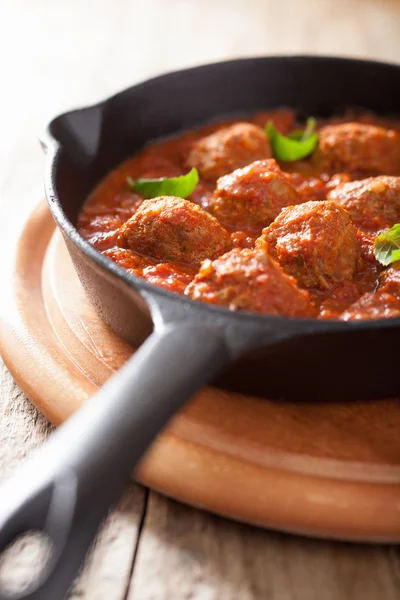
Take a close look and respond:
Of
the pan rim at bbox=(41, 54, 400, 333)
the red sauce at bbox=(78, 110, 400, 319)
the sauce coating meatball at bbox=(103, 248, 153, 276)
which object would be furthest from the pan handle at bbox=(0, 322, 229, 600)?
the sauce coating meatball at bbox=(103, 248, 153, 276)

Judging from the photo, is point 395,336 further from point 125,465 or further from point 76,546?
point 76,546

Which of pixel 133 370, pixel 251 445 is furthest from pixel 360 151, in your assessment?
pixel 133 370

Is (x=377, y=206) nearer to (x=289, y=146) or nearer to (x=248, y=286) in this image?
(x=289, y=146)

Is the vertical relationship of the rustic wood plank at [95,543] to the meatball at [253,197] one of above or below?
below

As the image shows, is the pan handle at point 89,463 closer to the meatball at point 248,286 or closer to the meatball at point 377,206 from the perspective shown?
the meatball at point 248,286

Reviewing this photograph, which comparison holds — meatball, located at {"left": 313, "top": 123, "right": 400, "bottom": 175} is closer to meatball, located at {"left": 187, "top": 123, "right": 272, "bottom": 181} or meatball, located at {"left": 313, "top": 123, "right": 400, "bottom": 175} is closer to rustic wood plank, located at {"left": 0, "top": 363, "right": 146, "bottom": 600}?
meatball, located at {"left": 187, "top": 123, "right": 272, "bottom": 181}

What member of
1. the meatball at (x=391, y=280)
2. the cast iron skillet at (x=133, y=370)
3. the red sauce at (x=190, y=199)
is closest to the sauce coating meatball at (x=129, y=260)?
the red sauce at (x=190, y=199)

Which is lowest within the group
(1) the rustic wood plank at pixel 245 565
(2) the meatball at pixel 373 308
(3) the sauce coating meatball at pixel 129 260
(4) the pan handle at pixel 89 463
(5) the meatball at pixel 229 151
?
(1) the rustic wood plank at pixel 245 565
